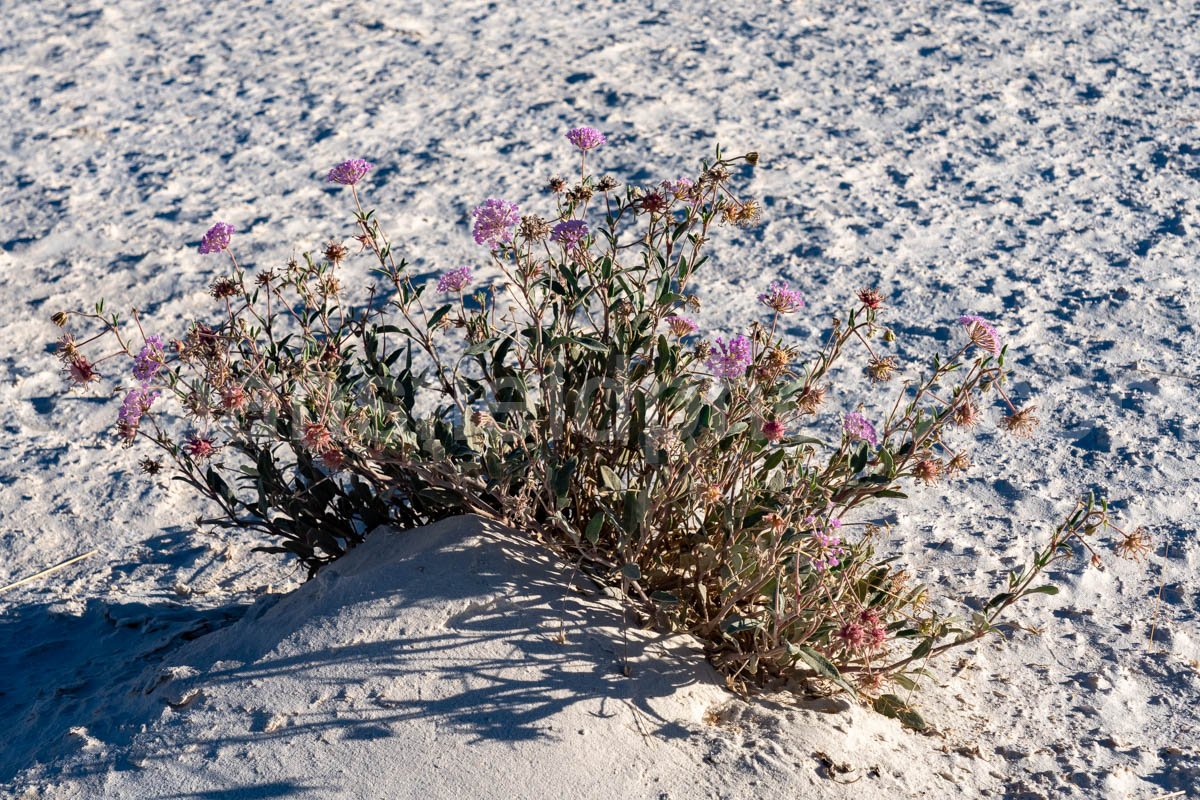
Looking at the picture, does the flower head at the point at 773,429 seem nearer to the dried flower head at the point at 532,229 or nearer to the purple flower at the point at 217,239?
the dried flower head at the point at 532,229

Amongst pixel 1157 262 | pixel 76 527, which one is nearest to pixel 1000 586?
pixel 1157 262

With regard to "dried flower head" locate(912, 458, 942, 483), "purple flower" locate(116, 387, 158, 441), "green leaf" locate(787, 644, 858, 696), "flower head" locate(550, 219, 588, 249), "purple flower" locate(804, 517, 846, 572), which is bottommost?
"green leaf" locate(787, 644, 858, 696)

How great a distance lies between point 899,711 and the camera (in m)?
2.62

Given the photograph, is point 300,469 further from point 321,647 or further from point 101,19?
point 101,19

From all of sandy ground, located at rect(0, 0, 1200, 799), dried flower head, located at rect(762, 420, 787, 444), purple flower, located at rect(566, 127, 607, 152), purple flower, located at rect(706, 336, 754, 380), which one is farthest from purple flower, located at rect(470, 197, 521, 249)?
sandy ground, located at rect(0, 0, 1200, 799)

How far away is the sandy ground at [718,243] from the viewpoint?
8.52 ft

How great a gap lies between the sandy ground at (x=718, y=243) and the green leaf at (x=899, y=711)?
0.03 meters

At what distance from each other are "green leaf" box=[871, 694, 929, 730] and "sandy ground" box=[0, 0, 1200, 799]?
3 centimetres

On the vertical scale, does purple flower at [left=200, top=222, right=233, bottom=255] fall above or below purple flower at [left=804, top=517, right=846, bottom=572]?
above

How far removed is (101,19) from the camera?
771 cm

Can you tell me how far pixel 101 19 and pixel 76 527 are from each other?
5.05 meters

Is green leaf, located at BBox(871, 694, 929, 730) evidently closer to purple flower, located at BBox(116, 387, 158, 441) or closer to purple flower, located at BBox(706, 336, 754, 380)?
purple flower, located at BBox(706, 336, 754, 380)

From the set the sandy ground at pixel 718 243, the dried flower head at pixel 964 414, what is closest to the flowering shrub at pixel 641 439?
the dried flower head at pixel 964 414

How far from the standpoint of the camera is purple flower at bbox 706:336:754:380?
233cm
